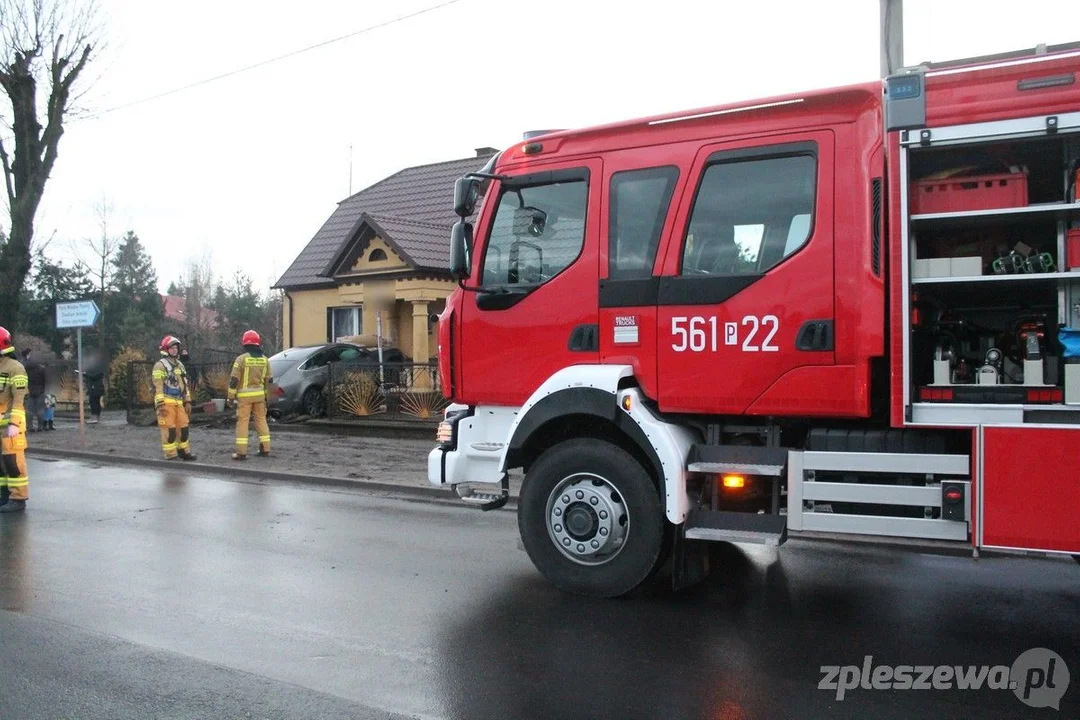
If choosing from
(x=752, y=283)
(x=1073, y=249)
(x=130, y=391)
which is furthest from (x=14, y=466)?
(x=130, y=391)

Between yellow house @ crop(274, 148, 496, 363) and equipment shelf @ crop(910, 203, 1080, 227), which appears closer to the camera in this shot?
equipment shelf @ crop(910, 203, 1080, 227)

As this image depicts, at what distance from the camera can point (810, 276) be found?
5227mm

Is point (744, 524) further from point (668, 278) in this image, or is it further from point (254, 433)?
point (254, 433)

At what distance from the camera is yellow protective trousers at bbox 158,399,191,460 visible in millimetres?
13227

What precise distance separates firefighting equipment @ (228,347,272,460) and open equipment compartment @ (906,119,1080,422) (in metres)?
10.3

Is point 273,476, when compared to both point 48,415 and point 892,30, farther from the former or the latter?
point 48,415

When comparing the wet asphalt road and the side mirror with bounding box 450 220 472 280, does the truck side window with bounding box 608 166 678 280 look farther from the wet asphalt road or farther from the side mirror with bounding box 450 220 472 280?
the wet asphalt road

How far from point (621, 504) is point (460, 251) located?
201 cm

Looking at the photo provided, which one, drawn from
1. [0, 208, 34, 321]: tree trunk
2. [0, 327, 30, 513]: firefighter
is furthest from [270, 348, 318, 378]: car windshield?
[0, 327, 30, 513]: firefighter

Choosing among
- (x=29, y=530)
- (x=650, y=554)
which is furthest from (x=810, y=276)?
(x=29, y=530)

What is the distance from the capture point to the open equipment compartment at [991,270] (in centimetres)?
477

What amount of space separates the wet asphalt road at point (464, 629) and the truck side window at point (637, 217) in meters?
2.17

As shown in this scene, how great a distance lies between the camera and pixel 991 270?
4961 mm

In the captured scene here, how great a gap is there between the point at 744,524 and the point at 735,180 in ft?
6.82
